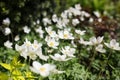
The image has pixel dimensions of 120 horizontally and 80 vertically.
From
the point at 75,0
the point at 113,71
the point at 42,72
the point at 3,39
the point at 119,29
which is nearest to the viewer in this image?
the point at 42,72

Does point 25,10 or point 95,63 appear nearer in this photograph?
point 95,63

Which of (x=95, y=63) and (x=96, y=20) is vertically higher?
(x=96, y=20)

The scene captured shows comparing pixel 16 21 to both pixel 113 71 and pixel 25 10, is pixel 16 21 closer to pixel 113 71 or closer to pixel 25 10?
pixel 25 10

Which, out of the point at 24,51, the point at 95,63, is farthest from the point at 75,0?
the point at 24,51

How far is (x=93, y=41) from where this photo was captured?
4098 millimetres

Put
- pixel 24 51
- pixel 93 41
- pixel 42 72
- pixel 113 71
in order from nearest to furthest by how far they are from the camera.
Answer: pixel 42 72, pixel 24 51, pixel 93 41, pixel 113 71

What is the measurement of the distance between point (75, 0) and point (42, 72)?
526 centimetres

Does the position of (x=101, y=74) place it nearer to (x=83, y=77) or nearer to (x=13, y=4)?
(x=83, y=77)

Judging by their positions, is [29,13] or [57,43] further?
[29,13]

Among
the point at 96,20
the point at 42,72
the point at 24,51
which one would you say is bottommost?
the point at 42,72

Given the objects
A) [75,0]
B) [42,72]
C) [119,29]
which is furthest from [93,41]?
[75,0]

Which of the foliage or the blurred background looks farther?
the blurred background

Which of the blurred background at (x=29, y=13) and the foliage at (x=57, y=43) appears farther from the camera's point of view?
the blurred background at (x=29, y=13)

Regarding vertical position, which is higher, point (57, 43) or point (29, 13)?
point (29, 13)
